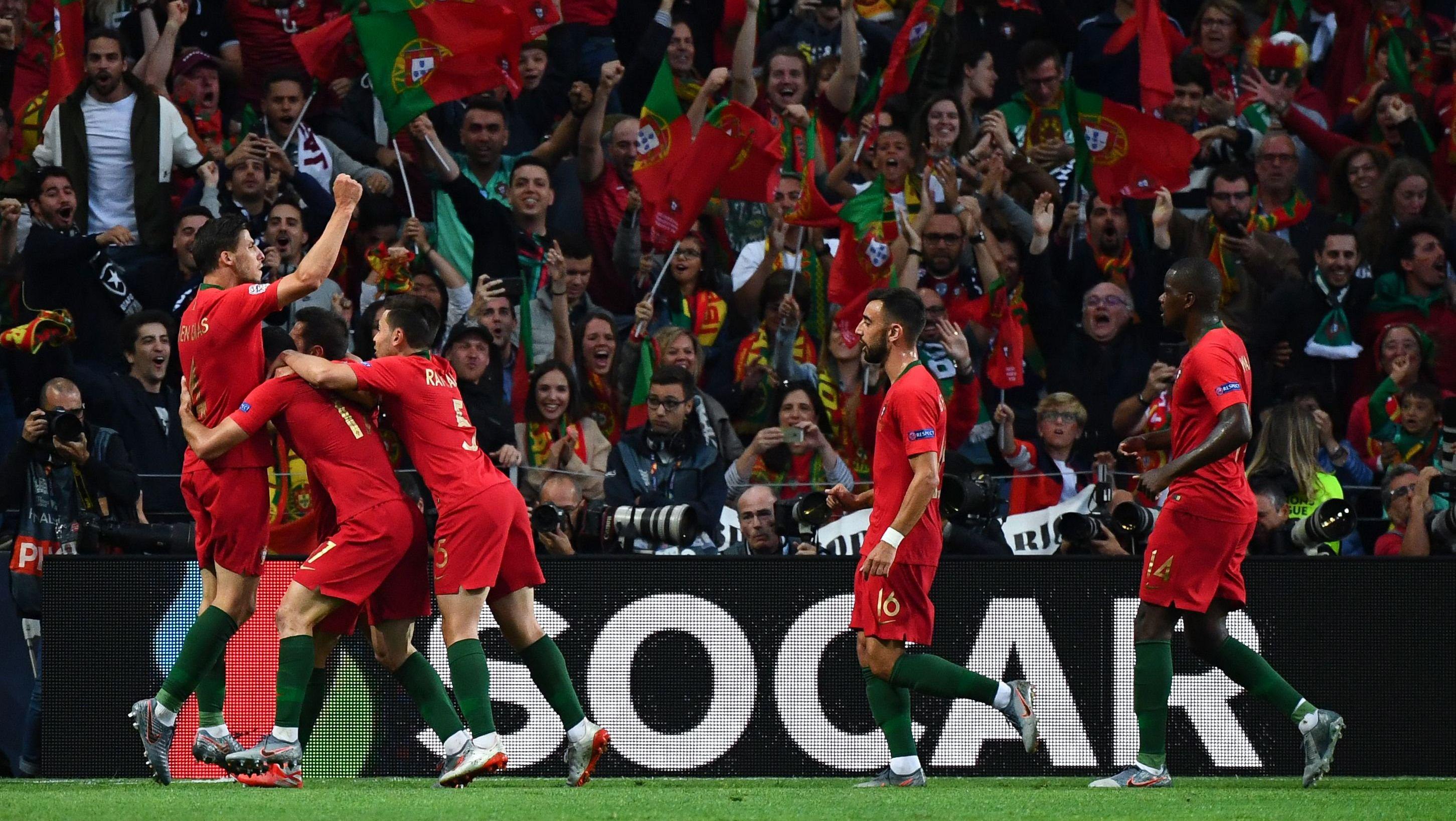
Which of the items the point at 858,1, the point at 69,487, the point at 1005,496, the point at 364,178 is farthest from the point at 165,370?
the point at 858,1

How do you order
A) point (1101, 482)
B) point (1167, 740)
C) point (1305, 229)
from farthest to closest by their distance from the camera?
point (1305, 229), point (1101, 482), point (1167, 740)

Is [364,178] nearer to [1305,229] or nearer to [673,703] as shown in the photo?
[673,703]

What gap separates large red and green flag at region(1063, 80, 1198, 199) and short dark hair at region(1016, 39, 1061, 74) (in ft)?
2.39

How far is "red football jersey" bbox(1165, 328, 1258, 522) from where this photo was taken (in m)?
7.50

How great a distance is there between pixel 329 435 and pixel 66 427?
201 centimetres

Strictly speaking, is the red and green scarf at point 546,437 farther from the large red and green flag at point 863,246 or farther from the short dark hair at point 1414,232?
the short dark hair at point 1414,232

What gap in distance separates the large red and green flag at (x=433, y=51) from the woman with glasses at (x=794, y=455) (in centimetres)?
291

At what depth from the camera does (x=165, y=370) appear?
1045cm

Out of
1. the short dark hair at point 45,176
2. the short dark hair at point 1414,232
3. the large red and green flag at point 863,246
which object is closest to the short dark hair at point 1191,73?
the short dark hair at point 1414,232

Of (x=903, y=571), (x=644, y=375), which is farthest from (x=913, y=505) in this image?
(x=644, y=375)

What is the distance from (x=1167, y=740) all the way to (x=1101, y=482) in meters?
1.33

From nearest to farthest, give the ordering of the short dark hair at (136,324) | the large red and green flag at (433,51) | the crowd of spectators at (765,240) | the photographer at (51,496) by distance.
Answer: the photographer at (51,496) < the short dark hair at (136,324) < the crowd of spectators at (765,240) < the large red and green flag at (433,51)

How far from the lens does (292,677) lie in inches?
289

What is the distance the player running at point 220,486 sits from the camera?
751cm
